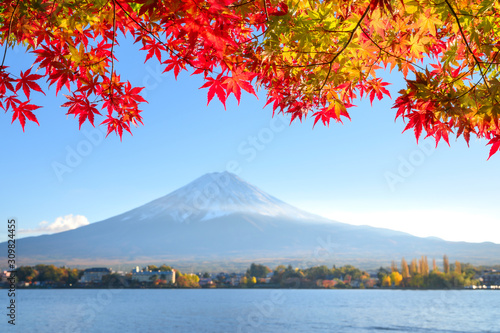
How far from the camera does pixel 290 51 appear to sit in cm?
240

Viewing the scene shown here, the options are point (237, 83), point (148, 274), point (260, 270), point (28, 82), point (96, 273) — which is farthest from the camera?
point (260, 270)

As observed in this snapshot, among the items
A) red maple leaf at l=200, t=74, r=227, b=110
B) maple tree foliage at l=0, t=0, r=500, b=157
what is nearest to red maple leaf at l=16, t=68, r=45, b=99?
maple tree foliage at l=0, t=0, r=500, b=157

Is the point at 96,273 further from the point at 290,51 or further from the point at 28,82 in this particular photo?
the point at 290,51

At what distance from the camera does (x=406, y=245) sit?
6949 inches

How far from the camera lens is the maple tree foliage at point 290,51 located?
2.05m

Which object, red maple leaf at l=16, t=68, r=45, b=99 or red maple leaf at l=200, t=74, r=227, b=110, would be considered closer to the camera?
red maple leaf at l=200, t=74, r=227, b=110

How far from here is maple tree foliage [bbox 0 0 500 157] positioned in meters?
2.05

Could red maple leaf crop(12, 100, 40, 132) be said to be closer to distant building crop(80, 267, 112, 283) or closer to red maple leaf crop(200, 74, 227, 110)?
red maple leaf crop(200, 74, 227, 110)

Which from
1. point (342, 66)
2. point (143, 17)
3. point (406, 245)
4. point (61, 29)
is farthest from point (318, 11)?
point (406, 245)

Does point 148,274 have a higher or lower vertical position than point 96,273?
lower

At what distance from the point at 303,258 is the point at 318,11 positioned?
598ft

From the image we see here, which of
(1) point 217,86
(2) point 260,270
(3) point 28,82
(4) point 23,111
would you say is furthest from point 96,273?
(1) point 217,86

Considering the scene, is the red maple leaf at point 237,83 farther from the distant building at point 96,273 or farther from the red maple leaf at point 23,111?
Answer: the distant building at point 96,273

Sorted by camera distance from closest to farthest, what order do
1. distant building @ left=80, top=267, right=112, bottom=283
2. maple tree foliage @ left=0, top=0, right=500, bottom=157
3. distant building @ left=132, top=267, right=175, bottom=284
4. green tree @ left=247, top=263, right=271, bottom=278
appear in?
maple tree foliage @ left=0, top=0, right=500, bottom=157 → distant building @ left=80, top=267, right=112, bottom=283 → distant building @ left=132, top=267, right=175, bottom=284 → green tree @ left=247, top=263, right=271, bottom=278
